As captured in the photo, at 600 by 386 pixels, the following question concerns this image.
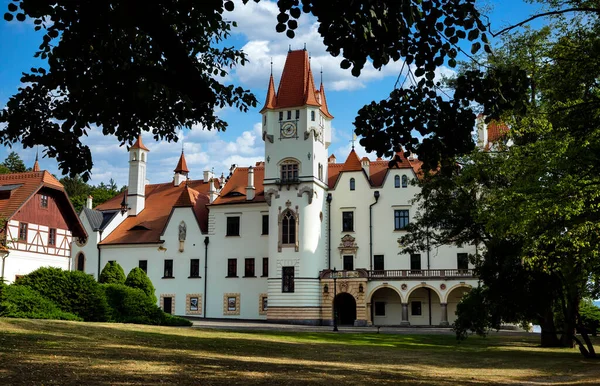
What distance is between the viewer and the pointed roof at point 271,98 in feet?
181

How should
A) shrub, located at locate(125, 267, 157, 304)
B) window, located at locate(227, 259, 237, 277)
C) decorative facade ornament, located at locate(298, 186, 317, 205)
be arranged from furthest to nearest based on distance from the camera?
window, located at locate(227, 259, 237, 277)
decorative facade ornament, located at locate(298, 186, 317, 205)
shrub, located at locate(125, 267, 157, 304)

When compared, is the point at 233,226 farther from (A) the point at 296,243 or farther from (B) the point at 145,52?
(B) the point at 145,52

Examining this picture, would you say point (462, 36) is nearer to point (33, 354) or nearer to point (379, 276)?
point (33, 354)

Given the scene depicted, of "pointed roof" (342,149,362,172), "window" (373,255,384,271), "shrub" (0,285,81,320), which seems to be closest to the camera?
"shrub" (0,285,81,320)

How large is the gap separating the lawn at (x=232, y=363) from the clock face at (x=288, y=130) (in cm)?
3375

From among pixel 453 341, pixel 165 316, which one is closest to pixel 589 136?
pixel 453 341

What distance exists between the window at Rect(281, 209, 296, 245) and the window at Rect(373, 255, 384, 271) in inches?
278

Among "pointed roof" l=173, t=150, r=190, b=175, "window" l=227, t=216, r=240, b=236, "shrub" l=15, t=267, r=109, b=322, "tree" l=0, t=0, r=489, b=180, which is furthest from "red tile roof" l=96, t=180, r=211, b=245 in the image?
"tree" l=0, t=0, r=489, b=180

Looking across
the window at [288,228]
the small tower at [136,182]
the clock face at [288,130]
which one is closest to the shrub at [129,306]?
the window at [288,228]

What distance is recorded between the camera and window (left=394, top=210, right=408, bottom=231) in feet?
178

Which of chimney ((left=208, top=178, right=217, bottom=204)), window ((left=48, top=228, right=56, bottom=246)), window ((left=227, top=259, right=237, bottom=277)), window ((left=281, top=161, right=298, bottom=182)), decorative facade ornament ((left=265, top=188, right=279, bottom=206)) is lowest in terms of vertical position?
window ((left=227, top=259, right=237, bottom=277))

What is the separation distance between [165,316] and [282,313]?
20308 millimetres

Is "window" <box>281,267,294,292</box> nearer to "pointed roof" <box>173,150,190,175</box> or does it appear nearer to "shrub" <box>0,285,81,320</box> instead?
Answer: "pointed roof" <box>173,150,190,175</box>

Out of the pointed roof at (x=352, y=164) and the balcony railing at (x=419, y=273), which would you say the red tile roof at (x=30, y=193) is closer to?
the balcony railing at (x=419, y=273)
